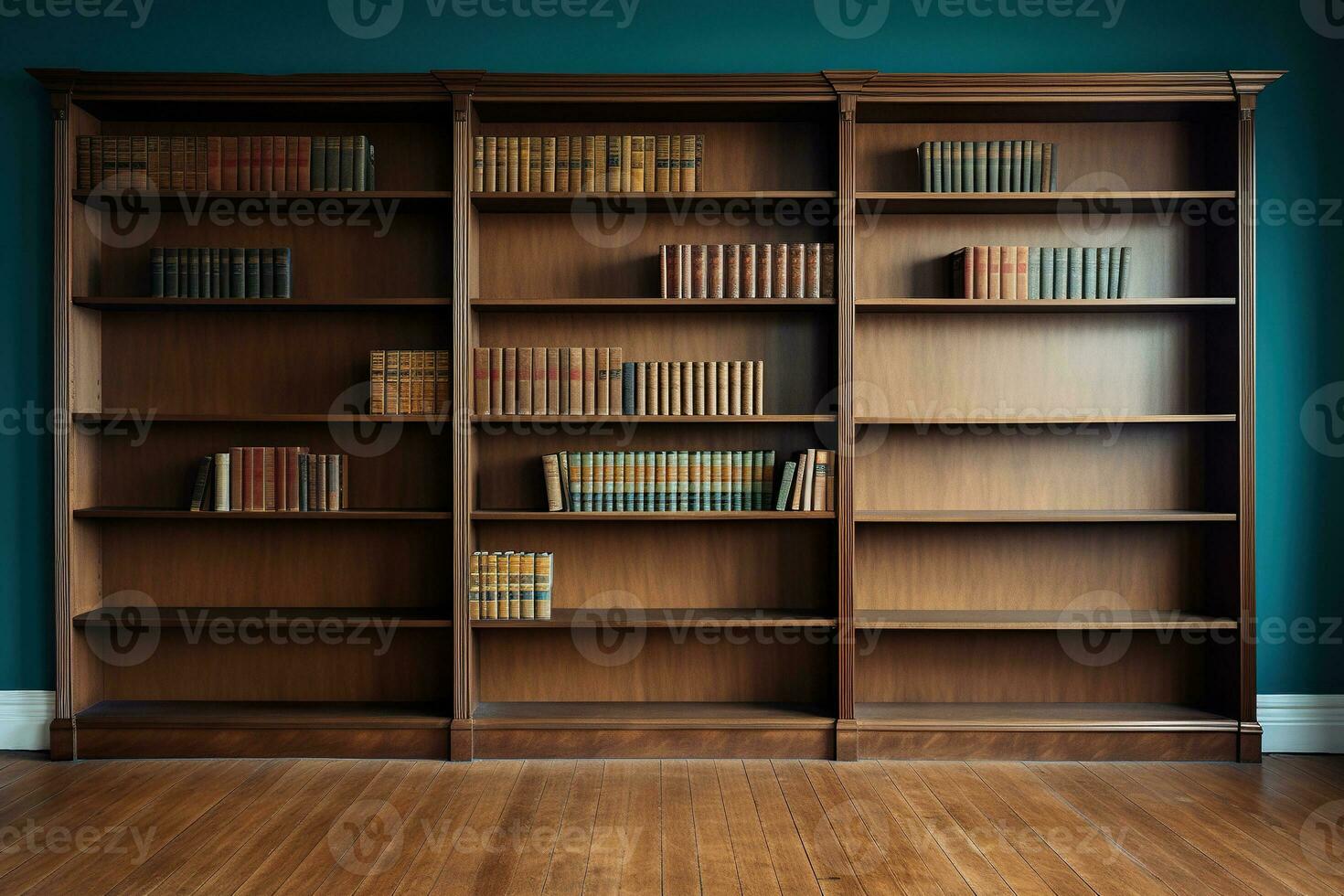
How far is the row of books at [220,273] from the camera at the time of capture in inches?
145

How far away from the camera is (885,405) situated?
3.93 metres

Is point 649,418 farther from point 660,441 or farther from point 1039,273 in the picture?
point 1039,273

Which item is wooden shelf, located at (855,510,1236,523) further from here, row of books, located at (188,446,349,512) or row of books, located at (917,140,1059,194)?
row of books, located at (188,446,349,512)

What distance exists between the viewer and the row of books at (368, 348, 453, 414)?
3.71 m

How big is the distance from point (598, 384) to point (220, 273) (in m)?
1.46

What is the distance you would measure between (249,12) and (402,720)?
2806 mm

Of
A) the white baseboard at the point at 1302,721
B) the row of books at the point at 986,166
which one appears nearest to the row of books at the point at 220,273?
the row of books at the point at 986,166

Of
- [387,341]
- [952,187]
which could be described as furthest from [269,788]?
[952,187]

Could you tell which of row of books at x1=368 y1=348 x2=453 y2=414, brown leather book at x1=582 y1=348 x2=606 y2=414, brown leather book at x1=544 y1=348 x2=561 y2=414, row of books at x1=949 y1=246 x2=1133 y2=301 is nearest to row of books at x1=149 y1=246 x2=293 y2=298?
row of books at x1=368 y1=348 x2=453 y2=414

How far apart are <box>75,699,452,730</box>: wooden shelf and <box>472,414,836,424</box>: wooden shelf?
45.0 inches

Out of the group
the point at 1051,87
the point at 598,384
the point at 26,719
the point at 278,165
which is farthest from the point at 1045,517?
the point at 26,719

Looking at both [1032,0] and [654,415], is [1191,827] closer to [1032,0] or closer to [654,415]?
[654,415]

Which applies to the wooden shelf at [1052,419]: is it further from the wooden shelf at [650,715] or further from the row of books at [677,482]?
the wooden shelf at [650,715]

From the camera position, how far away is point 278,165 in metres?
3.70
